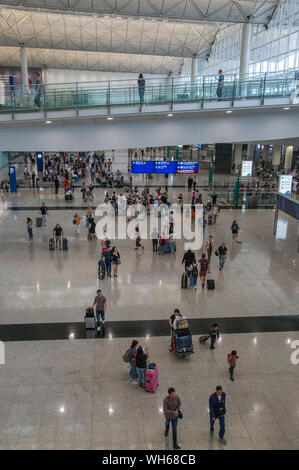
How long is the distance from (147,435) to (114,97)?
13.9 meters

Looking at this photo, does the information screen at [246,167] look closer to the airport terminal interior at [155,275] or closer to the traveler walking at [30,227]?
the airport terminal interior at [155,275]

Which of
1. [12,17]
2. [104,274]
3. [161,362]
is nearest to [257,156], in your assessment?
[12,17]

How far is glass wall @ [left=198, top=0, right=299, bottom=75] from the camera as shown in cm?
2828

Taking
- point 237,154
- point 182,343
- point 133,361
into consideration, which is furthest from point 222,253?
point 237,154

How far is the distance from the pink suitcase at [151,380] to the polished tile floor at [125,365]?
0.54ft

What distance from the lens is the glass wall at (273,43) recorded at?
28.3m

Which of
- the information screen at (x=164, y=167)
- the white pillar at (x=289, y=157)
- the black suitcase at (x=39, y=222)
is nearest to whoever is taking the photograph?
the black suitcase at (x=39, y=222)

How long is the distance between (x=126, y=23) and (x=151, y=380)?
41.9 meters

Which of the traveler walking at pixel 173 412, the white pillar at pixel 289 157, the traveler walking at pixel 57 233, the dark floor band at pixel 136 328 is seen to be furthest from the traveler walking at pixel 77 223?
the white pillar at pixel 289 157

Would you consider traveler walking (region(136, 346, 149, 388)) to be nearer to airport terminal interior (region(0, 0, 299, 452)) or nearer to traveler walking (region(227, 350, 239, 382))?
airport terminal interior (region(0, 0, 299, 452))

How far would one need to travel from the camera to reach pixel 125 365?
30.6 ft

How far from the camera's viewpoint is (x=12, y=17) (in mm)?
37344

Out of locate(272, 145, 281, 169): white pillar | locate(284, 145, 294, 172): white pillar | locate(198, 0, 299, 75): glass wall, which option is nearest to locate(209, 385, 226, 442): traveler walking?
locate(198, 0, 299, 75): glass wall

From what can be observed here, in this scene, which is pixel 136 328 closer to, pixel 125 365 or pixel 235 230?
pixel 125 365
